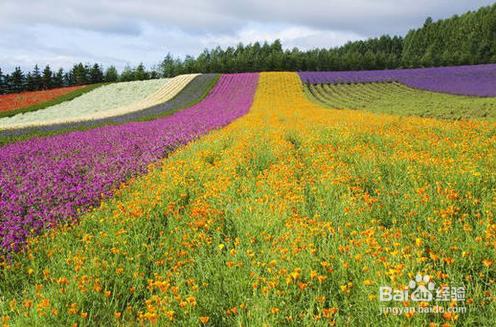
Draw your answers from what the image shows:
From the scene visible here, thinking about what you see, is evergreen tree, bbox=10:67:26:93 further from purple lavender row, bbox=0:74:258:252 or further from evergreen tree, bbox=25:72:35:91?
purple lavender row, bbox=0:74:258:252

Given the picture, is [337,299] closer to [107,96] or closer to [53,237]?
[53,237]

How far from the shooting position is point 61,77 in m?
69.2

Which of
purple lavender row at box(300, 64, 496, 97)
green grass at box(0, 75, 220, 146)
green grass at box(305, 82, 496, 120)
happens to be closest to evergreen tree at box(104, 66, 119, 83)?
green grass at box(0, 75, 220, 146)

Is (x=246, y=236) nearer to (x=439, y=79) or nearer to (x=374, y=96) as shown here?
(x=374, y=96)

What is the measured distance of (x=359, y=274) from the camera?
353 centimetres

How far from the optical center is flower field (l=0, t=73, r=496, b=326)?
130 inches

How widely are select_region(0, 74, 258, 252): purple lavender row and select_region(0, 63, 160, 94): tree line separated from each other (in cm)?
5902

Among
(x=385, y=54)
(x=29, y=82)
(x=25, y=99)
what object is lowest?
(x=25, y=99)

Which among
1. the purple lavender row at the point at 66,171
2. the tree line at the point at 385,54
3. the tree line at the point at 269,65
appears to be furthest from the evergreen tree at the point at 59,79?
the purple lavender row at the point at 66,171

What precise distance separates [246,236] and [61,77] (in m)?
73.8

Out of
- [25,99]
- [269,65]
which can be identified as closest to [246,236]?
[25,99]

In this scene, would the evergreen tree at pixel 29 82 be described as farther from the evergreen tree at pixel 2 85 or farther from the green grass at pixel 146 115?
the green grass at pixel 146 115

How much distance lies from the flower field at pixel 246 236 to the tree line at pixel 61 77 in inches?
2521

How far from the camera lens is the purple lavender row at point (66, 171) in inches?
215
